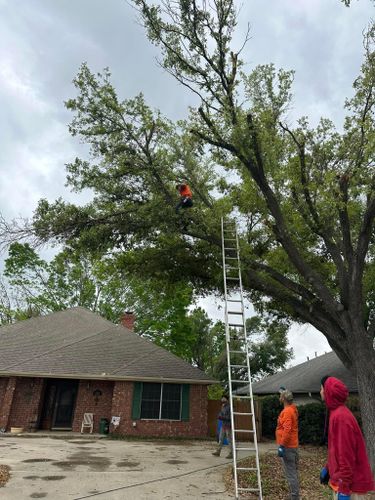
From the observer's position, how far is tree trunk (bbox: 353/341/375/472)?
27.7 ft

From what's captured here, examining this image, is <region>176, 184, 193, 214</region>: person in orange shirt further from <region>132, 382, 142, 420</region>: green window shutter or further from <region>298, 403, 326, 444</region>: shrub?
<region>298, 403, 326, 444</region>: shrub

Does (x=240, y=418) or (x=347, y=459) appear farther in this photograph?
(x=240, y=418)

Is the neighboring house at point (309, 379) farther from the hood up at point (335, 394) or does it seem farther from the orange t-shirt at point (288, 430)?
the hood up at point (335, 394)

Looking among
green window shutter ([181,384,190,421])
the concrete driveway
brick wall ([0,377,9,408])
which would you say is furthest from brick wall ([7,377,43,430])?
green window shutter ([181,384,190,421])

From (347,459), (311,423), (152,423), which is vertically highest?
(311,423)

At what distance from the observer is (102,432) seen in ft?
52.0

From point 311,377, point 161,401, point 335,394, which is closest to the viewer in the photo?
point 335,394

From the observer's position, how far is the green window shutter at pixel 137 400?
53.0 feet

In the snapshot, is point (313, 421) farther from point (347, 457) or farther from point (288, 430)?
point (347, 457)

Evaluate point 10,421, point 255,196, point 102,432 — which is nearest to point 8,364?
point 10,421

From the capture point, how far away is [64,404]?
55.7ft

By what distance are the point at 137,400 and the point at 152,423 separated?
1.10m

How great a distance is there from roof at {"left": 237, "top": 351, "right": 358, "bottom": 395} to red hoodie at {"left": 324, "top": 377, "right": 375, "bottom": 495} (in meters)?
13.4

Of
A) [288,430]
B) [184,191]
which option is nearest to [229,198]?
[184,191]
